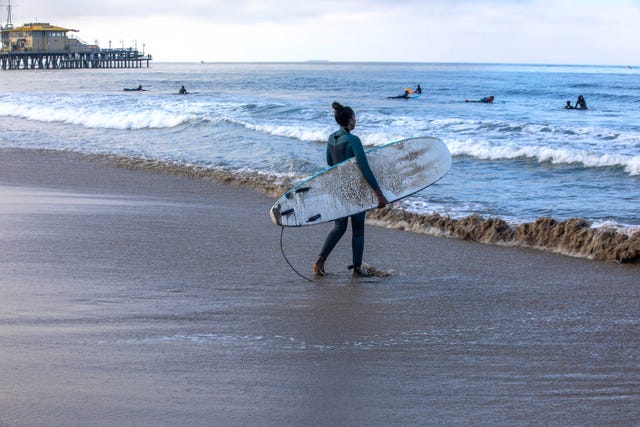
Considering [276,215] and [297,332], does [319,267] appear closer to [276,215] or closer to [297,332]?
[276,215]

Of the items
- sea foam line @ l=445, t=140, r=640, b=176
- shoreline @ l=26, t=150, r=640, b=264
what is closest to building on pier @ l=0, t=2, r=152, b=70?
sea foam line @ l=445, t=140, r=640, b=176

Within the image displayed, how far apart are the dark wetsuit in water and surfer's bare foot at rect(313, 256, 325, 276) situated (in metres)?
0.05

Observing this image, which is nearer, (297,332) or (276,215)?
(297,332)

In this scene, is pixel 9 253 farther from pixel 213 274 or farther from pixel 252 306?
pixel 252 306

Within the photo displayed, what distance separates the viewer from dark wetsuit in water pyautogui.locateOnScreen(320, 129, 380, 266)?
582 centimetres

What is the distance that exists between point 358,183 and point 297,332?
2069mm

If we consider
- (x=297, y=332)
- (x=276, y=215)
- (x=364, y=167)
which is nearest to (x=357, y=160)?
(x=364, y=167)

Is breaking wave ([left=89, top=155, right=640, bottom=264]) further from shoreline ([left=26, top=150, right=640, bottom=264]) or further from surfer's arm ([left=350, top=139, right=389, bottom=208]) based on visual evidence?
surfer's arm ([left=350, top=139, right=389, bottom=208])

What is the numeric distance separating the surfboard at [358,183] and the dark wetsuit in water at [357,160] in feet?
0.27

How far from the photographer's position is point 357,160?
5.82 m

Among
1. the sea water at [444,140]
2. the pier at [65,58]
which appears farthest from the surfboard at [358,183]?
the pier at [65,58]

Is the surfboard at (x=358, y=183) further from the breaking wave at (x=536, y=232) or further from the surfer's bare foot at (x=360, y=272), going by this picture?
the breaking wave at (x=536, y=232)

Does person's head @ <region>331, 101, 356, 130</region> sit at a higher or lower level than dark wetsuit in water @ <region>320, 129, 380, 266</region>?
higher

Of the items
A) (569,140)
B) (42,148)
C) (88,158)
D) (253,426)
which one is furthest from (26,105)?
(253,426)
